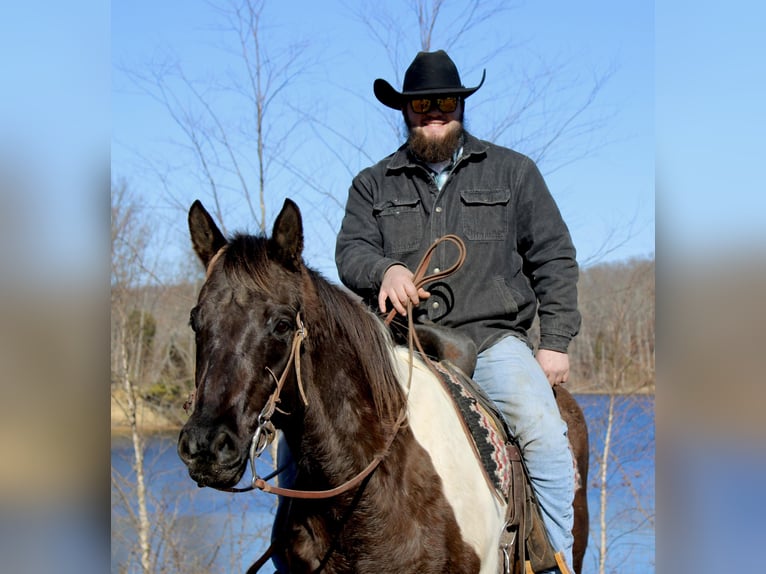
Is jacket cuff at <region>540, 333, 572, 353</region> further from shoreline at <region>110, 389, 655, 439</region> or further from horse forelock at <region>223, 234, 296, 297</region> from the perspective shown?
shoreline at <region>110, 389, 655, 439</region>

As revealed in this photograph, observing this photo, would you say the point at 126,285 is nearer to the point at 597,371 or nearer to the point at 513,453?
the point at 597,371

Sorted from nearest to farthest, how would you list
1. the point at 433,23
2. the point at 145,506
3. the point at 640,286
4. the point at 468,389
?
1. the point at 468,389
2. the point at 433,23
3. the point at 145,506
4. the point at 640,286

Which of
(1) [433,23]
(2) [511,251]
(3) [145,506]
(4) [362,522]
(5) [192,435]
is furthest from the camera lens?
(3) [145,506]

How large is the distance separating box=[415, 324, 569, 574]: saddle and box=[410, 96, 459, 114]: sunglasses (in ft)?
4.21

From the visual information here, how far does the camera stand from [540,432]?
399 centimetres

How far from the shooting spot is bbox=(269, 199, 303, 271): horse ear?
3.28 metres

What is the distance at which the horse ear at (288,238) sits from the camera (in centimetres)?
328

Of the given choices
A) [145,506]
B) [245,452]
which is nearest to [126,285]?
[145,506]

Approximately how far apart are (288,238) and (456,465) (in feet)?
4.26

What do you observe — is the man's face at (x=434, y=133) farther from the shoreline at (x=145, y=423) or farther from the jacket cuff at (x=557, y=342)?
the shoreline at (x=145, y=423)

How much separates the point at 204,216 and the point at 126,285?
8.06 metres

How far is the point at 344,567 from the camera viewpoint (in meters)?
3.41

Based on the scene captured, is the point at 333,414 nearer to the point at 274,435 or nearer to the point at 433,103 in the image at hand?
the point at 274,435

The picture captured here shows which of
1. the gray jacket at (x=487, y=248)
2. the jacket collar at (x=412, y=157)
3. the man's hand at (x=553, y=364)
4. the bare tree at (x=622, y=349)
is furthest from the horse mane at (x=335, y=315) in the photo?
the bare tree at (x=622, y=349)
